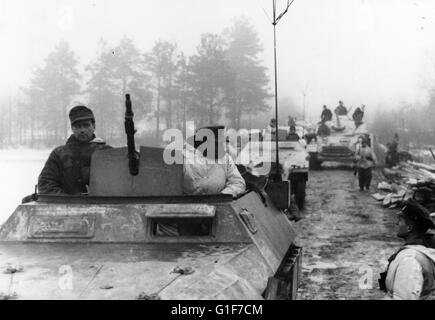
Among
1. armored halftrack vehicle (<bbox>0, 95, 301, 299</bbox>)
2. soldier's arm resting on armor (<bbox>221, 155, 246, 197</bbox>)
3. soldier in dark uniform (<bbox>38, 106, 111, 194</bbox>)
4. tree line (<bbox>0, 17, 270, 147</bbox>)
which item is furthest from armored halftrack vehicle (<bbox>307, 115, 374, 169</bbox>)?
armored halftrack vehicle (<bbox>0, 95, 301, 299</bbox>)

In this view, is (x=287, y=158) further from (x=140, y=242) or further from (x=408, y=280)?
(x=408, y=280)

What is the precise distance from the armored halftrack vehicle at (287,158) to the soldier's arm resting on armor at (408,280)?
9498 millimetres

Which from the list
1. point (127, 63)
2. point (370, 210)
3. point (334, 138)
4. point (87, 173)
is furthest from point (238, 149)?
point (127, 63)

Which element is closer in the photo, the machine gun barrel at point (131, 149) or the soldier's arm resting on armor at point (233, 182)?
the machine gun barrel at point (131, 149)

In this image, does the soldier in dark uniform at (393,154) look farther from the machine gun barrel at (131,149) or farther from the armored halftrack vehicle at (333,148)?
the machine gun barrel at (131,149)

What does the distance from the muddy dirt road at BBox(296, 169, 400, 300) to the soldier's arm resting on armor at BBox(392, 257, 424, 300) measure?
340 cm

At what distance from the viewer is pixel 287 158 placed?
621 inches

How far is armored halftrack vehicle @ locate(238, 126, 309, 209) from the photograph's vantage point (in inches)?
543

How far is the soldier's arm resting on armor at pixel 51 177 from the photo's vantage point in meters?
5.02

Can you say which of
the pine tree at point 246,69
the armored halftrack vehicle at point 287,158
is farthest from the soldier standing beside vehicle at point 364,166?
the pine tree at point 246,69

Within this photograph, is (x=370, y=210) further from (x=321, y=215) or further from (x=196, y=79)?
(x=196, y=79)

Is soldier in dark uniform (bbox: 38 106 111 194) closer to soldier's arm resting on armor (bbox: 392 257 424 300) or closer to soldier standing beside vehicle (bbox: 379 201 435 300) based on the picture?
soldier standing beside vehicle (bbox: 379 201 435 300)
